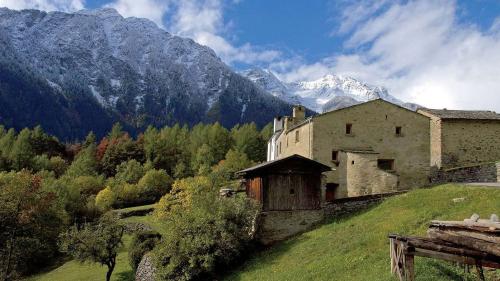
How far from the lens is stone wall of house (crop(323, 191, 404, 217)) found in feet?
113

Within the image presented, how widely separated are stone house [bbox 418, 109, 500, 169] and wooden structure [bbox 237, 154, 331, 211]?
18.1 m

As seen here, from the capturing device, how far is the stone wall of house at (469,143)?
47.8 meters

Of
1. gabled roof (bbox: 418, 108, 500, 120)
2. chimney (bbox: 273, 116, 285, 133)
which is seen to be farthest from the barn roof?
chimney (bbox: 273, 116, 285, 133)

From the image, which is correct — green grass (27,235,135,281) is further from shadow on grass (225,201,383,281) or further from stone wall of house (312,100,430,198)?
stone wall of house (312,100,430,198)

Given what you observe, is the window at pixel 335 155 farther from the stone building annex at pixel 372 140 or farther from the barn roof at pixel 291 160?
the barn roof at pixel 291 160

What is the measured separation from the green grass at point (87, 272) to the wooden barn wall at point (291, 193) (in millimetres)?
14751

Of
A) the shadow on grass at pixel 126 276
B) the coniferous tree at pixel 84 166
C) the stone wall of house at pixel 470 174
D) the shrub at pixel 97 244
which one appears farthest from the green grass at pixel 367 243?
the coniferous tree at pixel 84 166

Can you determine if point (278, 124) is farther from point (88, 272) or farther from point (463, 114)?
point (88, 272)

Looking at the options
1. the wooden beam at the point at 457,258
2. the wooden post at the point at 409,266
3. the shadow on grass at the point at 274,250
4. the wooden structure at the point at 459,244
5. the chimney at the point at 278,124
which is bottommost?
the shadow on grass at the point at 274,250

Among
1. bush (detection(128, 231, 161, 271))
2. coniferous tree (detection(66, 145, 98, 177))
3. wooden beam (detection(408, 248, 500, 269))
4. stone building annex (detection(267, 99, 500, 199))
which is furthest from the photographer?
coniferous tree (detection(66, 145, 98, 177))

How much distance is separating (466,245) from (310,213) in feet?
79.3

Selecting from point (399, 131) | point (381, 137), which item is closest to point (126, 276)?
point (381, 137)

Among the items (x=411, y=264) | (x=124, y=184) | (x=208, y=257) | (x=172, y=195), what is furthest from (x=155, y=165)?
(x=411, y=264)

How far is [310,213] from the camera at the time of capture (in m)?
35.2
